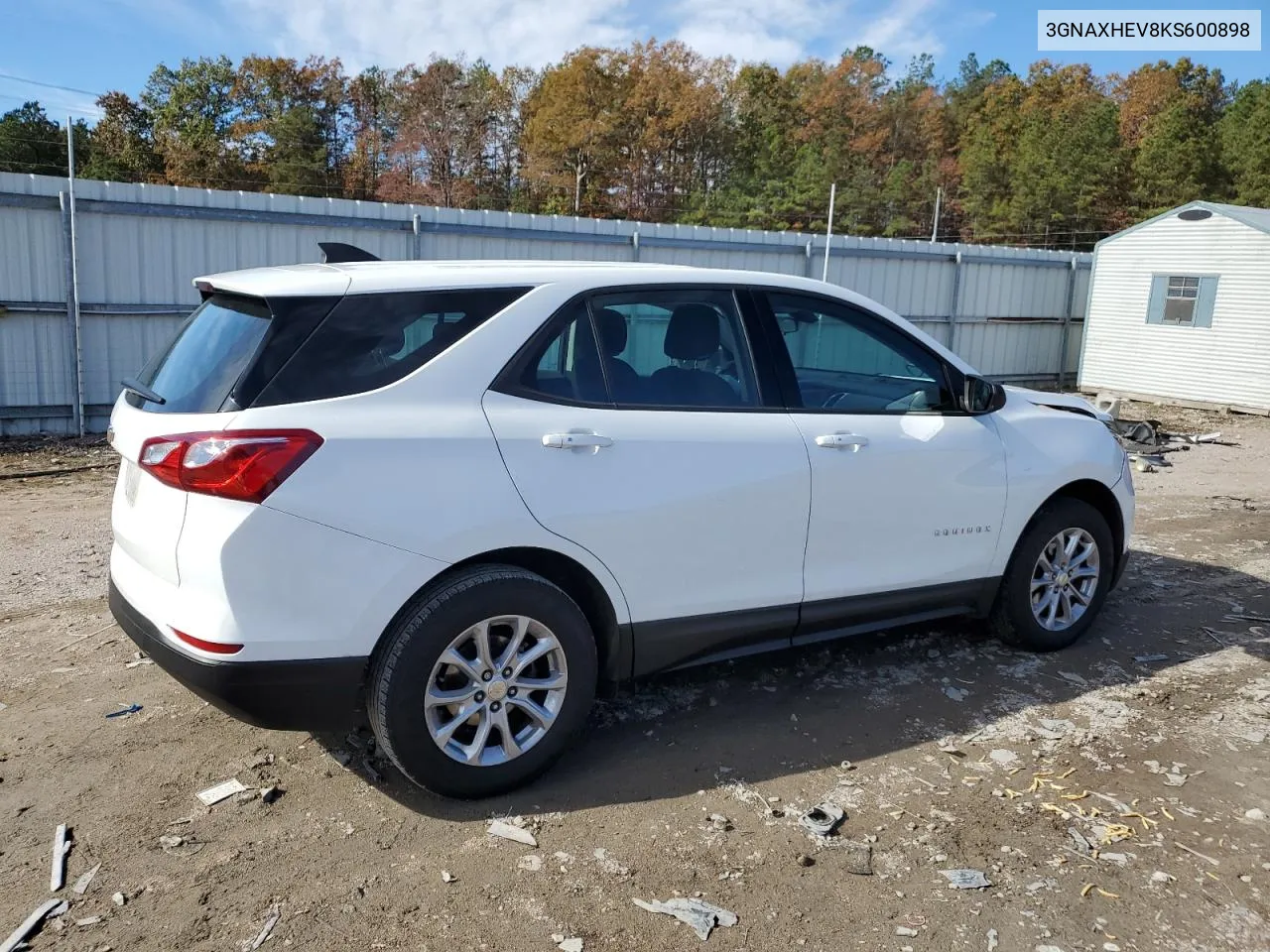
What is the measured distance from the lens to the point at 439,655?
327 cm

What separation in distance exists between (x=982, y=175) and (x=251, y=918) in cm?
6098

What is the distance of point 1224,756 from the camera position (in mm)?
4031

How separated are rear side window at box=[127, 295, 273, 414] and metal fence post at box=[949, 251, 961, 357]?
1633 centimetres

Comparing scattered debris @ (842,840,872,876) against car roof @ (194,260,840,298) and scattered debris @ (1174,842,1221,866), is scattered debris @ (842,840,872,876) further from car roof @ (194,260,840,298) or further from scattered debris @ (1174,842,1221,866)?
car roof @ (194,260,840,298)

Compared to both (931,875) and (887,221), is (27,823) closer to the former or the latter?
(931,875)

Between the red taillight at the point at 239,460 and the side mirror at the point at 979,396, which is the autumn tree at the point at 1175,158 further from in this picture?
the red taillight at the point at 239,460

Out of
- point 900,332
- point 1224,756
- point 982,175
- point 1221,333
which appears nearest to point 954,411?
point 900,332

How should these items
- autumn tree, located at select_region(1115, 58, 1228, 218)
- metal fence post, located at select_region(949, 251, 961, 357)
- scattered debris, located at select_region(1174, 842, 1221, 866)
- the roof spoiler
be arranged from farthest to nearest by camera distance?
autumn tree, located at select_region(1115, 58, 1228, 218) < metal fence post, located at select_region(949, 251, 961, 357) < the roof spoiler < scattered debris, located at select_region(1174, 842, 1221, 866)

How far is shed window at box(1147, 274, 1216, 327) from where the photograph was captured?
18.0 m

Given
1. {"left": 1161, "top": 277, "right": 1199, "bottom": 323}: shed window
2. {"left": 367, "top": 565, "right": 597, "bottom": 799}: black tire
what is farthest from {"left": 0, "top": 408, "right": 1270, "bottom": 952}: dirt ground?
{"left": 1161, "top": 277, "right": 1199, "bottom": 323}: shed window

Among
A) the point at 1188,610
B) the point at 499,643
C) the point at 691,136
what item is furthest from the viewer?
the point at 691,136

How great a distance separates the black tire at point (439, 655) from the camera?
3221 millimetres

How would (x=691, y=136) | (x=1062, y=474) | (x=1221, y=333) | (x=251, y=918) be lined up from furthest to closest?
1. (x=691, y=136)
2. (x=1221, y=333)
3. (x=1062, y=474)
4. (x=251, y=918)

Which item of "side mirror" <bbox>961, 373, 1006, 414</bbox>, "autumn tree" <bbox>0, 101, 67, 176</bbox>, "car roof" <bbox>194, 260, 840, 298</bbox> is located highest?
"autumn tree" <bbox>0, 101, 67, 176</bbox>
